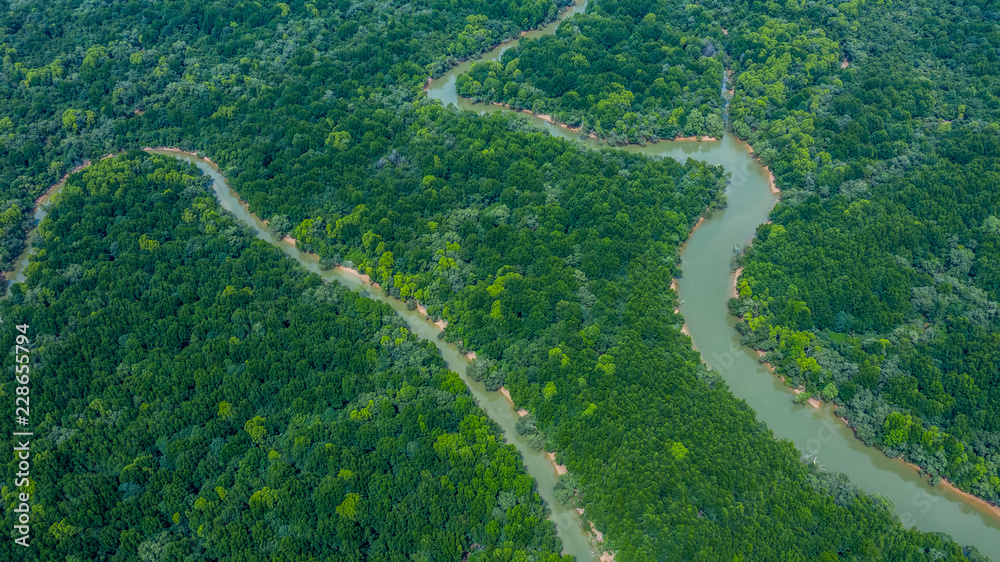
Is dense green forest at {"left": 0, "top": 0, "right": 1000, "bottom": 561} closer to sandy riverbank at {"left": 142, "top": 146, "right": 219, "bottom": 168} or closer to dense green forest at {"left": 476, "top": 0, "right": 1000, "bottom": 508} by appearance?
sandy riverbank at {"left": 142, "top": 146, "right": 219, "bottom": 168}

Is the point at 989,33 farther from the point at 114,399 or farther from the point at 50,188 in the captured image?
the point at 50,188

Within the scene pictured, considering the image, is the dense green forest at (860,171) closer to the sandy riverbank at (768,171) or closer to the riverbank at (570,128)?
the riverbank at (570,128)

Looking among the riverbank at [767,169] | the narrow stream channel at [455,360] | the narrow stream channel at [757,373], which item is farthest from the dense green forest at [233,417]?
the riverbank at [767,169]

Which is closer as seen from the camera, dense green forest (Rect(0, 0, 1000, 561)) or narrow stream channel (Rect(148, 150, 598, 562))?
dense green forest (Rect(0, 0, 1000, 561))

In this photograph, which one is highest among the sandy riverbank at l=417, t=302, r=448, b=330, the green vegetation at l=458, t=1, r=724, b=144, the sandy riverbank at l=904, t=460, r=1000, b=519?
the green vegetation at l=458, t=1, r=724, b=144

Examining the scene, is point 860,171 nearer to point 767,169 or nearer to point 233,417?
point 767,169

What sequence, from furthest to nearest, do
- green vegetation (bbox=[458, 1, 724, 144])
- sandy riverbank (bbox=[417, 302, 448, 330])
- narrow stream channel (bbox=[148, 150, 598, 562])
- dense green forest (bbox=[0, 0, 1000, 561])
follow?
green vegetation (bbox=[458, 1, 724, 144]), sandy riverbank (bbox=[417, 302, 448, 330]), narrow stream channel (bbox=[148, 150, 598, 562]), dense green forest (bbox=[0, 0, 1000, 561])

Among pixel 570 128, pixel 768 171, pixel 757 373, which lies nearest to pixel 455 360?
pixel 757 373

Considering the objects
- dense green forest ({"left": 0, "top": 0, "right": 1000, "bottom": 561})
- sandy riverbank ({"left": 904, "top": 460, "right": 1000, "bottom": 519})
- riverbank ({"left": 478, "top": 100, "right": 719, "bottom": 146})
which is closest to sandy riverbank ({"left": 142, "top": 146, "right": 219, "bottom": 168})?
dense green forest ({"left": 0, "top": 0, "right": 1000, "bottom": 561})
